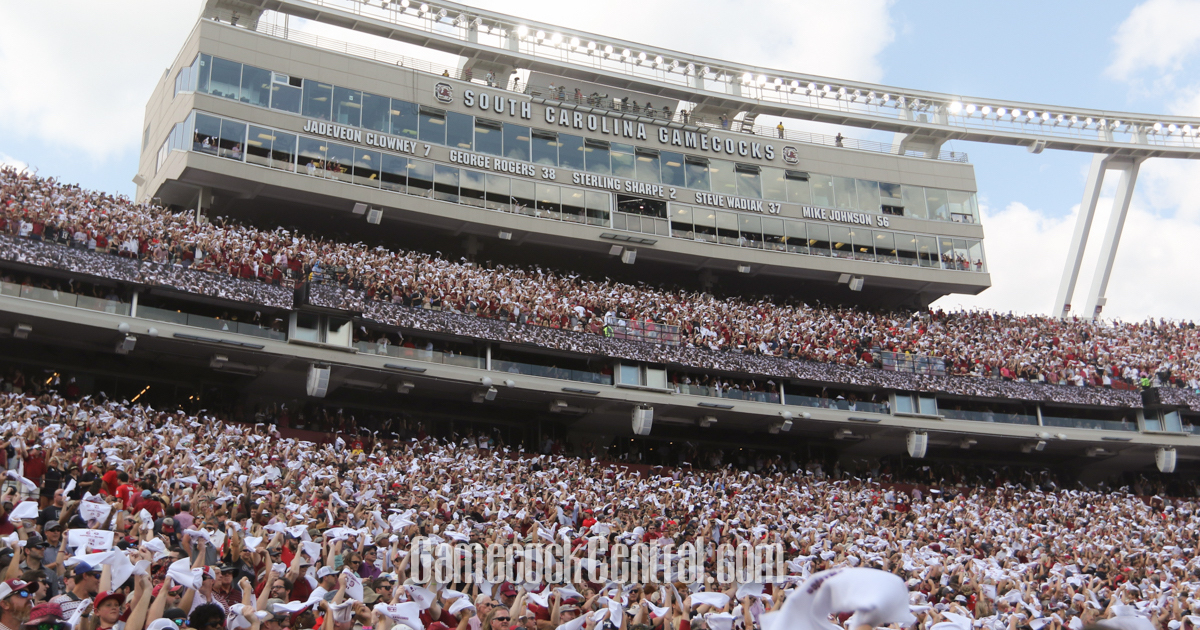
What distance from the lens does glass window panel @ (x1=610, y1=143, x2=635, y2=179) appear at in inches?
1606

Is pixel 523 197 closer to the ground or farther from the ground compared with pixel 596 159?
closer to the ground

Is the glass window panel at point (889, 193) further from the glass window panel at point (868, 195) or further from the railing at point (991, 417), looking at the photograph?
the railing at point (991, 417)

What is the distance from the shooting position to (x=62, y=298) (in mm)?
24891

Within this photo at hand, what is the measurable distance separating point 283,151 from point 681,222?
1631 centimetres

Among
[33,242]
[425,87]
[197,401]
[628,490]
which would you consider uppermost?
[425,87]

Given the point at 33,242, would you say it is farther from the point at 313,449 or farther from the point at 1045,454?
the point at 1045,454

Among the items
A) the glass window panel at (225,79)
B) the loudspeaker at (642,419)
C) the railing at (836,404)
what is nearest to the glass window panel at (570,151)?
the loudspeaker at (642,419)

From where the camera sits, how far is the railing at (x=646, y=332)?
3322 centimetres

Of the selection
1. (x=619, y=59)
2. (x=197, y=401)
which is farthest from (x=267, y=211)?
(x=619, y=59)

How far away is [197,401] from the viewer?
29250mm

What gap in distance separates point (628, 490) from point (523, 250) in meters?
18.8

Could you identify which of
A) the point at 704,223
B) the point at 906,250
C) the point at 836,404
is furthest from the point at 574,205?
the point at 906,250

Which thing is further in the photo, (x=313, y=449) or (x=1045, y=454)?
(x=1045, y=454)

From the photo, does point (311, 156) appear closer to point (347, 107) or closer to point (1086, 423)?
point (347, 107)
